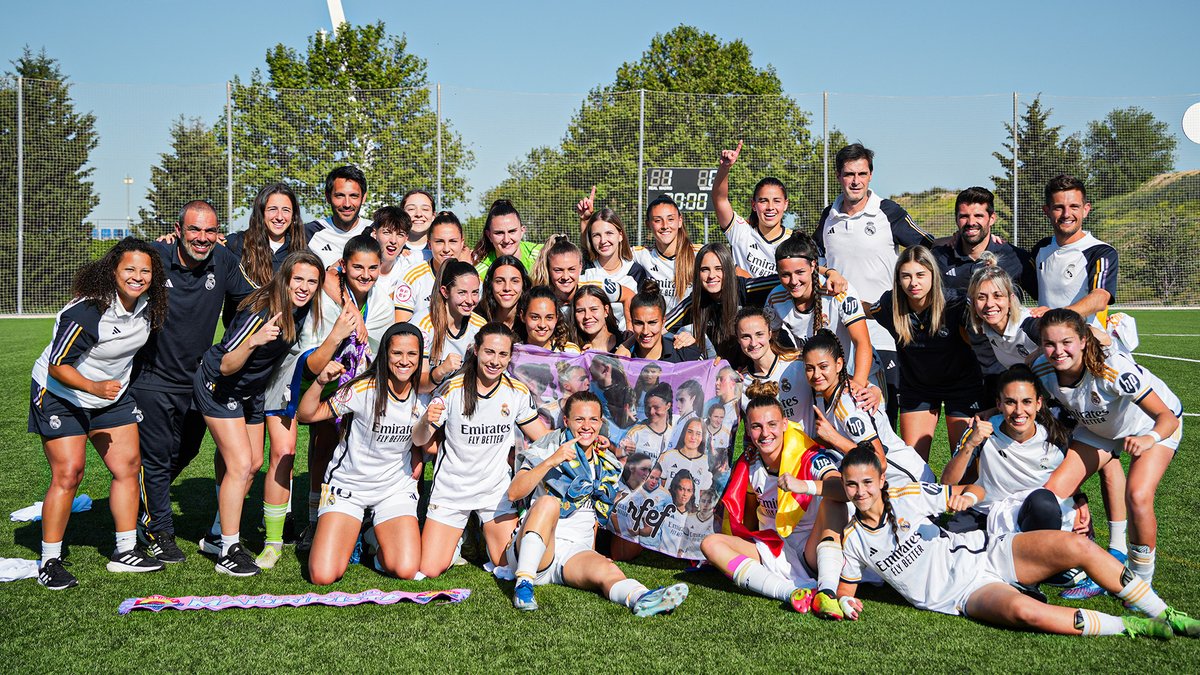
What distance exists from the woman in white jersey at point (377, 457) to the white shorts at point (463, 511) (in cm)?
15

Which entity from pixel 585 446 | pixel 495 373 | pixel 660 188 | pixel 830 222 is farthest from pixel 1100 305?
pixel 660 188

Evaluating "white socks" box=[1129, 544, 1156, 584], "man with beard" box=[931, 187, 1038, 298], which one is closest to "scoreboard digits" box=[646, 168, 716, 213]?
"man with beard" box=[931, 187, 1038, 298]

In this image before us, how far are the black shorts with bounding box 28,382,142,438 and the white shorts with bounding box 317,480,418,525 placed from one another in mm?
1133

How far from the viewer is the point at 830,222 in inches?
249

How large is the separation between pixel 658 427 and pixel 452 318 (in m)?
1.40

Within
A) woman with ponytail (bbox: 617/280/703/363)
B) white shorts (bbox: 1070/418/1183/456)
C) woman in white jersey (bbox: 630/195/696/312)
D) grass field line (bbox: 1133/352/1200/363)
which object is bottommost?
white shorts (bbox: 1070/418/1183/456)

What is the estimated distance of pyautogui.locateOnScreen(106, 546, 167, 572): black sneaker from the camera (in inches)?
190

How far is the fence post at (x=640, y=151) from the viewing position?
1962cm

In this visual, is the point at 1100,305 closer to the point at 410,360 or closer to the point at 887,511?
the point at 887,511

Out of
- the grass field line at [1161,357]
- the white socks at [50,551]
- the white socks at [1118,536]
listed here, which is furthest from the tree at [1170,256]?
the white socks at [50,551]

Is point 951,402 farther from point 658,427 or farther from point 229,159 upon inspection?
point 229,159

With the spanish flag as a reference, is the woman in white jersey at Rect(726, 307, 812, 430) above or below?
above

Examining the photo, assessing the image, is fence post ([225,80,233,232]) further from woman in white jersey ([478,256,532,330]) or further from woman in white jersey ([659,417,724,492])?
woman in white jersey ([659,417,724,492])

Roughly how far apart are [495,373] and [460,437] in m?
0.40
